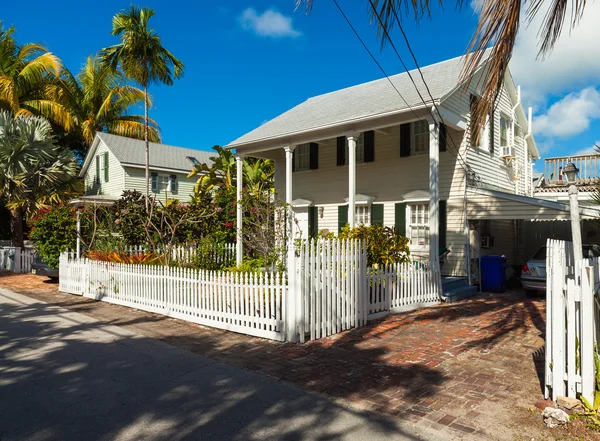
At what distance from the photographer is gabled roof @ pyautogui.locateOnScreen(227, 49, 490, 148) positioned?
12086 mm

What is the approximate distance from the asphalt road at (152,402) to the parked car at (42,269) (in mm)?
9190

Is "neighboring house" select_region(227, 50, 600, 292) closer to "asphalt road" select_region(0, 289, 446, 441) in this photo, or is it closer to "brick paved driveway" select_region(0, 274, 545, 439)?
"brick paved driveway" select_region(0, 274, 545, 439)

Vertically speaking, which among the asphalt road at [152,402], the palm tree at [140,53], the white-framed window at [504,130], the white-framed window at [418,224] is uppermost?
the palm tree at [140,53]

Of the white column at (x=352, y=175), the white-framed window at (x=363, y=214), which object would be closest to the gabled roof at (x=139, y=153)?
the white-framed window at (x=363, y=214)

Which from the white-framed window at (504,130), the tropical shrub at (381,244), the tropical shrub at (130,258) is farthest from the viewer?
the white-framed window at (504,130)

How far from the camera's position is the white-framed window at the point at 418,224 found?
13268 millimetres

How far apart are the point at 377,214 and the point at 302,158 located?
13.4ft

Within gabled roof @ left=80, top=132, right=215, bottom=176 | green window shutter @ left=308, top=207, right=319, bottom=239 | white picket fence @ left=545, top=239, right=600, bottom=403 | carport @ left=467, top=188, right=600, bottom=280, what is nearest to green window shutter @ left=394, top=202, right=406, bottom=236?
carport @ left=467, top=188, right=600, bottom=280

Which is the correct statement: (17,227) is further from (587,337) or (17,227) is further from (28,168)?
(587,337)

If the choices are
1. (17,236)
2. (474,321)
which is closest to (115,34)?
(17,236)

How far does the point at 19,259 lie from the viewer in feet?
62.6

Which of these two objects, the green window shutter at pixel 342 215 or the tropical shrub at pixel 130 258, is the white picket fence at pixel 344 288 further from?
the green window shutter at pixel 342 215

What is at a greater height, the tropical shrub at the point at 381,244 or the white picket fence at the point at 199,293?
the tropical shrub at the point at 381,244

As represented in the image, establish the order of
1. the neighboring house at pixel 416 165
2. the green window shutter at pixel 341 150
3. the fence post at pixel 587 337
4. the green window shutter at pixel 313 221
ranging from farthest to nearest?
the green window shutter at pixel 313 221 → the green window shutter at pixel 341 150 → the neighboring house at pixel 416 165 → the fence post at pixel 587 337
